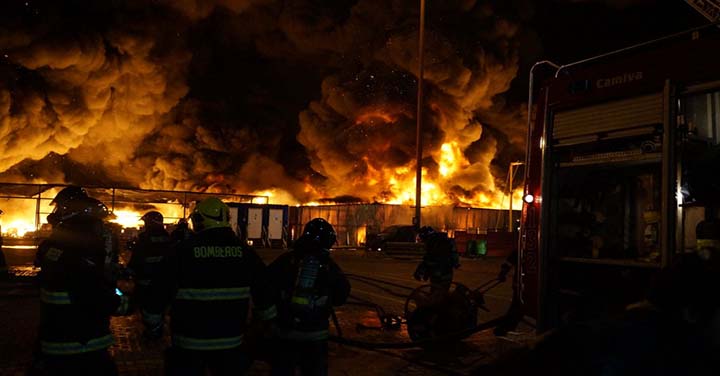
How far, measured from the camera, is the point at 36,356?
164 inches

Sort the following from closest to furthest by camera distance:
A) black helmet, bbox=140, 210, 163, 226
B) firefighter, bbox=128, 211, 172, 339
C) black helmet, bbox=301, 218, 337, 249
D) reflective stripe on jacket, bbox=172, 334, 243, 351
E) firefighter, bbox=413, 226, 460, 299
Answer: reflective stripe on jacket, bbox=172, 334, 243, 351, black helmet, bbox=301, 218, 337, 249, firefighter, bbox=128, 211, 172, 339, black helmet, bbox=140, 210, 163, 226, firefighter, bbox=413, 226, 460, 299

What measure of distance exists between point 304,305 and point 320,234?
48cm

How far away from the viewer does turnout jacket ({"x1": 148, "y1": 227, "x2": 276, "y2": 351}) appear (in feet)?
10.6

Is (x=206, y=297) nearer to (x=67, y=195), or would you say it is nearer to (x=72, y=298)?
(x=72, y=298)

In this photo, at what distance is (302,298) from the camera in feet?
12.7

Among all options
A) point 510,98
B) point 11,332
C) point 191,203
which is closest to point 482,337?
point 11,332

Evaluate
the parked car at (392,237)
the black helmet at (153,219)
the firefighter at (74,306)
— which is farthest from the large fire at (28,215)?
the firefighter at (74,306)

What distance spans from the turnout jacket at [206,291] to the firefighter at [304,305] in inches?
20.7

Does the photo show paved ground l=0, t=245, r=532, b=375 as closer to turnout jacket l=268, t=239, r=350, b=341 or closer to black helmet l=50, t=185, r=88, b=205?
turnout jacket l=268, t=239, r=350, b=341

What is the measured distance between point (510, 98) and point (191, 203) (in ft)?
73.2

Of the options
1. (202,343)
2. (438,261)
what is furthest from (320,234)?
(438,261)

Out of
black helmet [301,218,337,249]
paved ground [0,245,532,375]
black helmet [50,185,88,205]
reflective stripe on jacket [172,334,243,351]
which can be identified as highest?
black helmet [50,185,88,205]

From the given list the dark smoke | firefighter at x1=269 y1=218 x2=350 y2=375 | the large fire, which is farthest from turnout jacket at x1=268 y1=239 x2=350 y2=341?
the large fire

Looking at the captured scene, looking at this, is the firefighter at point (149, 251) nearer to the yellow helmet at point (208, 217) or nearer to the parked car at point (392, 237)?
the yellow helmet at point (208, 217)
